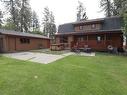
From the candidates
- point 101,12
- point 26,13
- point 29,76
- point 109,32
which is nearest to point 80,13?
point 101,12

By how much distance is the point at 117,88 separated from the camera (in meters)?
6.14

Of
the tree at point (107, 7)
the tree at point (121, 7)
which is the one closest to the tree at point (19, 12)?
the tree at point (107, 7)

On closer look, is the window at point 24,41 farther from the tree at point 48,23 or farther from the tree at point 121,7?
the tree at point 48,23

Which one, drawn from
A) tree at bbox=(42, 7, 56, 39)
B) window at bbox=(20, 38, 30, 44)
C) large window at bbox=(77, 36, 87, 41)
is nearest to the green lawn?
window at bbox=(20, 38, 30, 44)

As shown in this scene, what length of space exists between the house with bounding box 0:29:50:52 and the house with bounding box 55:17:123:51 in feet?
12.5

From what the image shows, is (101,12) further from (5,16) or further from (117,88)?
(117,88)

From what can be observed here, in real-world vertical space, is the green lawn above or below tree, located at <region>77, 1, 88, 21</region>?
below

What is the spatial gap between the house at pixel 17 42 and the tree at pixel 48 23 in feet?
66.9

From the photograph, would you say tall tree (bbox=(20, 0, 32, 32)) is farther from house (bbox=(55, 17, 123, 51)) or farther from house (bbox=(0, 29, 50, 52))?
house (bbox=(55, 17, 123, 51))

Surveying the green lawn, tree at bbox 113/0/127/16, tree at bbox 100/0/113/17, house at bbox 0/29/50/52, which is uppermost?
tree at bbox 100/0/113/17

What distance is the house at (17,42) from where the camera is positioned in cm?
1914

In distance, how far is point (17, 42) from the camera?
21.2 meters

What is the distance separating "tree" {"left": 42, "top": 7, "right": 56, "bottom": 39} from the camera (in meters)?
48.3

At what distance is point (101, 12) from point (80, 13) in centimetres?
878
